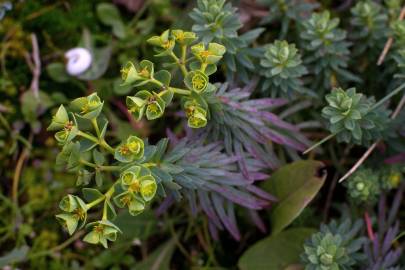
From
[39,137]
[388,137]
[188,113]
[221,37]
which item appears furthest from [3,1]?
[388,137]

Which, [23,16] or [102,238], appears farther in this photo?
[23,16]

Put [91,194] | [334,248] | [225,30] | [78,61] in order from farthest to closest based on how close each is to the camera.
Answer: [78,61], [225,30], [334,248], [91,194]

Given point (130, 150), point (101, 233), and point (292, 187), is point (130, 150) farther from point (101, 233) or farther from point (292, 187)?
point (292, 187)

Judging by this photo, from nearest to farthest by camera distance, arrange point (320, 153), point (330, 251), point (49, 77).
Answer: point (330, 251) → point (320, 153) → point (49, 77)

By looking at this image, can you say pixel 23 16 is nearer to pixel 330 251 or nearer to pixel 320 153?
pixel 320 153

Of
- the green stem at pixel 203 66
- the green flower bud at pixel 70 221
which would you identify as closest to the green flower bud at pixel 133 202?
the green flower bud at pixel 70 221

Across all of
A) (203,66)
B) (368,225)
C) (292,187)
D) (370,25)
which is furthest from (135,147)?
(370,25)

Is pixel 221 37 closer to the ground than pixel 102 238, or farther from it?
farther from it
